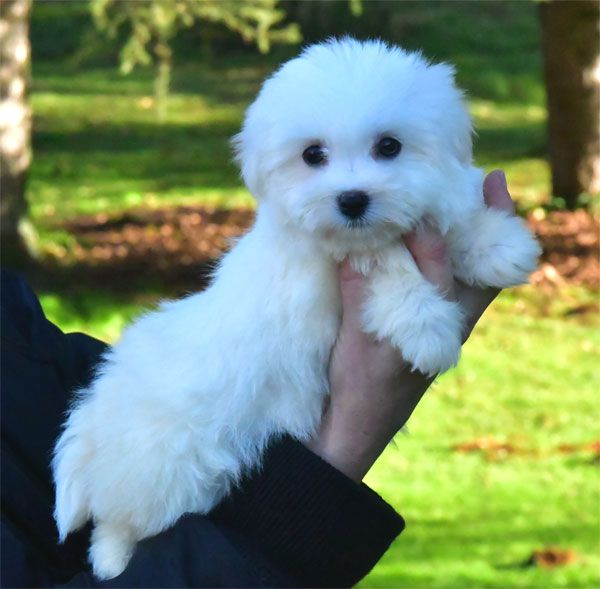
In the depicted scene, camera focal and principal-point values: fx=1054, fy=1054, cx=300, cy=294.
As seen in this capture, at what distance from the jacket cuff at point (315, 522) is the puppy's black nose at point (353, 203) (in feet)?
1.77

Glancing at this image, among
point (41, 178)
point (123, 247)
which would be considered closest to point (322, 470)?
point (123, 247)

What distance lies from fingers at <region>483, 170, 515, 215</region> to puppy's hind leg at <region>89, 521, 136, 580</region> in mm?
1194

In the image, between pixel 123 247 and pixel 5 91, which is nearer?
pixel 5 91

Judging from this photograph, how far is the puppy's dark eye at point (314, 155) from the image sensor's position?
244 cm

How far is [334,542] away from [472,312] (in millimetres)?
648

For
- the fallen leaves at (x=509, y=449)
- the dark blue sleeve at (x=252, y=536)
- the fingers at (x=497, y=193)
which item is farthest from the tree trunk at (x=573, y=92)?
the dark blue sleeve at (x=252, y=536)

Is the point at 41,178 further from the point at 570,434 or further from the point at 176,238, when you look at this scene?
the point at 570,434

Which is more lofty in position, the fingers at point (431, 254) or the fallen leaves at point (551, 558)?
the fingers at point (431, 254)

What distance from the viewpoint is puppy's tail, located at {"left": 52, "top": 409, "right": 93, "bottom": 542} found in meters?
2.60

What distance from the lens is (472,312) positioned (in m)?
2.55

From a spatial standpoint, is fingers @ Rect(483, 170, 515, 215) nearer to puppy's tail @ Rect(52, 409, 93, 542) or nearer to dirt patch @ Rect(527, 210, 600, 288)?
puppy's tail @ Rect(52, 409, 93, 542)

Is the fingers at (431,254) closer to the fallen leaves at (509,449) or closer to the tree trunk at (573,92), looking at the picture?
the fallen leaves at (509,449)

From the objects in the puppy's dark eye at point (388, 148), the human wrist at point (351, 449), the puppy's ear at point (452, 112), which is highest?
the puppy's ear at point (452, 112)

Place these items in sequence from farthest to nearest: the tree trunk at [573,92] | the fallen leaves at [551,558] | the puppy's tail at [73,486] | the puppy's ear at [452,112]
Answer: the tree trunk at [573,92]
the fallen leaves at [551,558]
the puppy's tail at [73,486]
the puppy's ear at [452,112]
